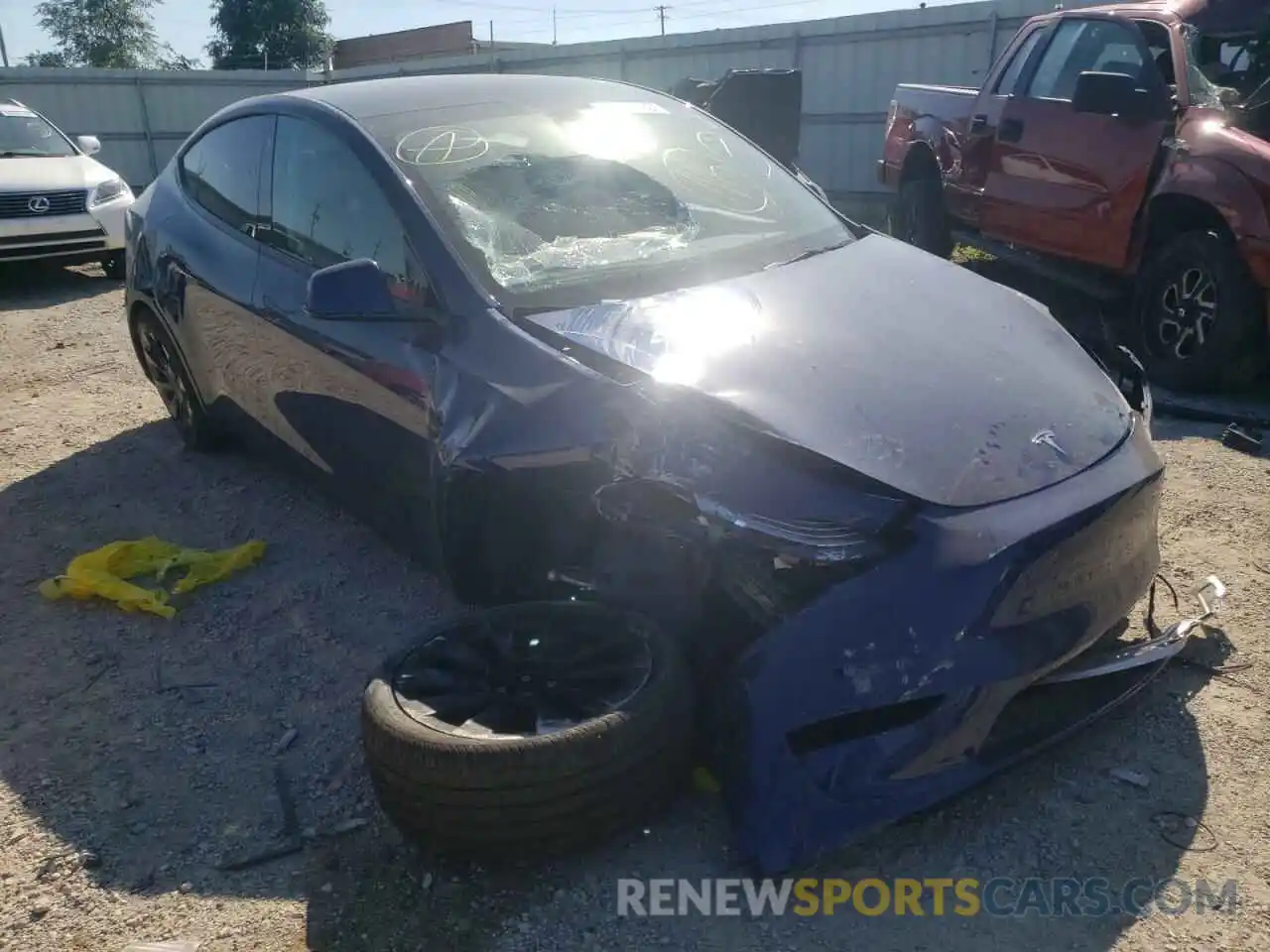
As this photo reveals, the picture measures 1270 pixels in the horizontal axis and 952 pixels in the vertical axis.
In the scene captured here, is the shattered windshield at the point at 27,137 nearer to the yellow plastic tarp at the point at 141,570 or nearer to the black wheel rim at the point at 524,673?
the yellow plastic tarp at the point at 141,570

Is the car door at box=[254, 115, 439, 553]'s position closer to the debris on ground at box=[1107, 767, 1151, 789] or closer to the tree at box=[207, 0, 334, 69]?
the debris on ground at box=[1107, 767, 1151, 789]

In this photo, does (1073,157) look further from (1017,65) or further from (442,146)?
(442,146)

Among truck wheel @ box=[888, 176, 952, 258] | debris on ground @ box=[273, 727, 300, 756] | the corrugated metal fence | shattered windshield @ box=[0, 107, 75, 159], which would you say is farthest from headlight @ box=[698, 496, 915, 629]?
shattered windshield @ box=[0, 107, 75, 159]

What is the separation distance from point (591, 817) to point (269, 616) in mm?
1833

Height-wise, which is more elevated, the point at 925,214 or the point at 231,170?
the point at 231,170

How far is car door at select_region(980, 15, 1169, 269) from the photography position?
5770 mm

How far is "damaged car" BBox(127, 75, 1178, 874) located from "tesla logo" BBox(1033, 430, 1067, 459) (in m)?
0.02

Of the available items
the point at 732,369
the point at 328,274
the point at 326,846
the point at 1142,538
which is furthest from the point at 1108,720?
the point at 328,274

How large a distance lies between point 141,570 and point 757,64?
11498mm

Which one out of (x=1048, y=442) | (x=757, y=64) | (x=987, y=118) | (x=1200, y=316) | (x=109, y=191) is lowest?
(x=1200, y=316)

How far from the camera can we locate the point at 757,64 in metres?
13.4

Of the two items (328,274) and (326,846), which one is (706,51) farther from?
(326,846)

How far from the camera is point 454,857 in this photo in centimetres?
228

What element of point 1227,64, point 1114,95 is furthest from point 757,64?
point 1114,95
